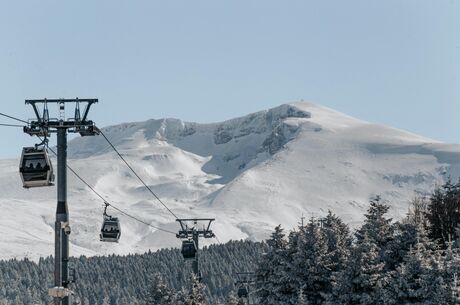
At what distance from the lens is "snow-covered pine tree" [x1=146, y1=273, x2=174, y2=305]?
7206 centimetres

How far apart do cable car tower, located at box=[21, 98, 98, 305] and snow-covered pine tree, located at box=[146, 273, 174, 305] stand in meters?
43.8

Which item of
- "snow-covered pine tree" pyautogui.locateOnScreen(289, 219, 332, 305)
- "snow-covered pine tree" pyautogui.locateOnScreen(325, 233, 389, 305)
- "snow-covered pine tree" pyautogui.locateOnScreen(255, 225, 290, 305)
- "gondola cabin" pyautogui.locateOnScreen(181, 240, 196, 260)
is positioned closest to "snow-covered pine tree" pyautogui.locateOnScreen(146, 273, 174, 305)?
"gondola cabin" pyautogui.locateOnScreen(181, 240, 196, 260)

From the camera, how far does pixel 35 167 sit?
1105 inches

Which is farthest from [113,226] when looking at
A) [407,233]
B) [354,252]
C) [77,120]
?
[407,233]

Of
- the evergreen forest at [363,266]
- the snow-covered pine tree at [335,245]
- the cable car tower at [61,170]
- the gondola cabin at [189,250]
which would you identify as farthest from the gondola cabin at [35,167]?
the gondola cabin at [189,250]

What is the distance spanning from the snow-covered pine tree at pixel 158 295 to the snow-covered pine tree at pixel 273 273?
18499 millimetres

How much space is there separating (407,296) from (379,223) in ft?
22.4

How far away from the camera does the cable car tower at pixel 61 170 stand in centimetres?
2698

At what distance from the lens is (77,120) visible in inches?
1132

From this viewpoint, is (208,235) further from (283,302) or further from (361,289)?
(361,289)

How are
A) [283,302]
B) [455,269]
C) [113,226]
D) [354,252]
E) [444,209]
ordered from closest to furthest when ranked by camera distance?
[113,226] → [455,269] → [354,252] → [283,302] → [444,209]

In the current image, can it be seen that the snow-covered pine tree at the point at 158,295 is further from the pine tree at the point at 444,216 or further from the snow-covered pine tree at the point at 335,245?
the pine tree at the point at 444,216

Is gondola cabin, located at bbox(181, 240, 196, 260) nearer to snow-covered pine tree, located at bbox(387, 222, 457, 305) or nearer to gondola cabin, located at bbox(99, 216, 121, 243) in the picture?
snow-covered pine tree, located at bbox(387, 222, 457, 305)

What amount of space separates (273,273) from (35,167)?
89.3 feet
